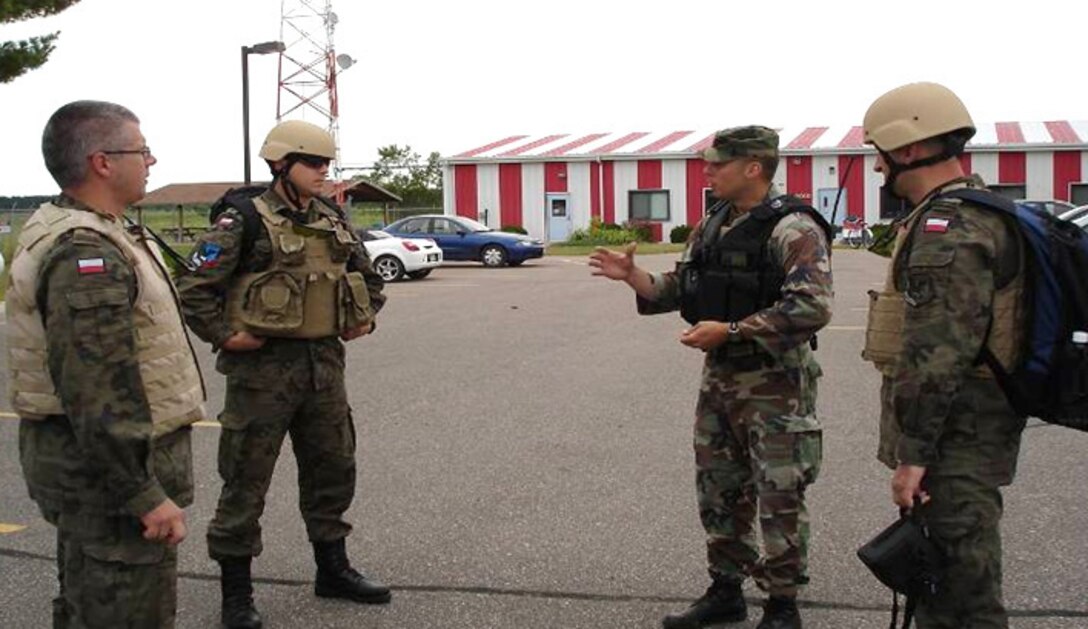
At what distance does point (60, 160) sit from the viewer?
2.77m

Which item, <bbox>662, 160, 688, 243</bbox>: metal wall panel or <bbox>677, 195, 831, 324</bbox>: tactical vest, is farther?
<bbox>662, 160, 688, 243</bbox>: metal wall panel

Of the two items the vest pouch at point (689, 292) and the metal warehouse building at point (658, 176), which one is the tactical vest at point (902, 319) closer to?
the vest pouch at point (689, 292)

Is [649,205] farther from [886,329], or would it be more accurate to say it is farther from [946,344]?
[946,344]

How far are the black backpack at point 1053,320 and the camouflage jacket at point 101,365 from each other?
2250mm

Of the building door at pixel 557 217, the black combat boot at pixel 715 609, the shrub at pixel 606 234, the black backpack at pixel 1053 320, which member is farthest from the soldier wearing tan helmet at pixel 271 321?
the building door at pixel 557 217

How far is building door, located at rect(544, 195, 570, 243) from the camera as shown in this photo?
137ft

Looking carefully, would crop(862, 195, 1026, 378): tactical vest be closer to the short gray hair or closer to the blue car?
the short gray hair

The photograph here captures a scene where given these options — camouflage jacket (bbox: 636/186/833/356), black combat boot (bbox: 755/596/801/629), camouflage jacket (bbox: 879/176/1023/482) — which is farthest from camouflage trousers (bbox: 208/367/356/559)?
camouflage jacket (bbox: 879/176/1023/482)

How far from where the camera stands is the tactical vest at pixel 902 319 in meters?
2.88

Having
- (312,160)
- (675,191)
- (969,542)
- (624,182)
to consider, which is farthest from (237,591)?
(624,182)

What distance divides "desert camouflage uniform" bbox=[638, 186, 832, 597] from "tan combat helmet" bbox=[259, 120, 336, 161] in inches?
63.9

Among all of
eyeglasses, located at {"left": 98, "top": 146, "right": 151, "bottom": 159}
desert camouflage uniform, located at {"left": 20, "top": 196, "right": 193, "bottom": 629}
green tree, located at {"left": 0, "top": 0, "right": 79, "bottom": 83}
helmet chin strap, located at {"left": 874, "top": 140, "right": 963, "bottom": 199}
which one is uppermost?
green tree, located at {"left": 0, "top": 0, "right": 79, "bottom": 83}

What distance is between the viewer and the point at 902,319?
3053mm

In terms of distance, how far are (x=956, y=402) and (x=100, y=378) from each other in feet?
7.53
